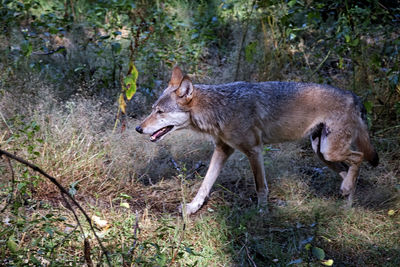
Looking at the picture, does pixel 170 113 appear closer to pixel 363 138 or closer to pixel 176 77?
pixel 176 77

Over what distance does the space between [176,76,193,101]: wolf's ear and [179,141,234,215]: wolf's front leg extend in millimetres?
713

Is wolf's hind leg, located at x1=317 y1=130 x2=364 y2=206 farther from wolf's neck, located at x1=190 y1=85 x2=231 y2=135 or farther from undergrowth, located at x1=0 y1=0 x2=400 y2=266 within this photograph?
wolf's neck, located at x1=190 y1=85 x2=231 y2=135

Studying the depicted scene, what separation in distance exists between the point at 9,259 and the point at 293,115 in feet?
11.5

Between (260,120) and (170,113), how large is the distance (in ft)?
3.58

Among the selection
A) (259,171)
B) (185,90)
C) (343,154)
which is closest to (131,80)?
(185,90)

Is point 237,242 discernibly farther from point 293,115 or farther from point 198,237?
point 293,115

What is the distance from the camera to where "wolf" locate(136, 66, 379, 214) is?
16.9ft

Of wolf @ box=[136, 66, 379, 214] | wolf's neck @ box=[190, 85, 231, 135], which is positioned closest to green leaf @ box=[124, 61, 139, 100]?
wolf @ box=[136, 66, 379, 214]

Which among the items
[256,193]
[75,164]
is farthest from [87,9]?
[256,193]

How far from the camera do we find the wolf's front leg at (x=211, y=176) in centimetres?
521

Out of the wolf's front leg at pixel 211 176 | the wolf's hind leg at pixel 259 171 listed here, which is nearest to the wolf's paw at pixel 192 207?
the wolf's front leg at pixel 211 176

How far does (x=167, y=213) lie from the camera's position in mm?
4988

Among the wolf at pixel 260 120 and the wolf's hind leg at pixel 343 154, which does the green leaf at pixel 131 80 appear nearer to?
the wolf at pixel 260 120

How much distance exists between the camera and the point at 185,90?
512 cm
